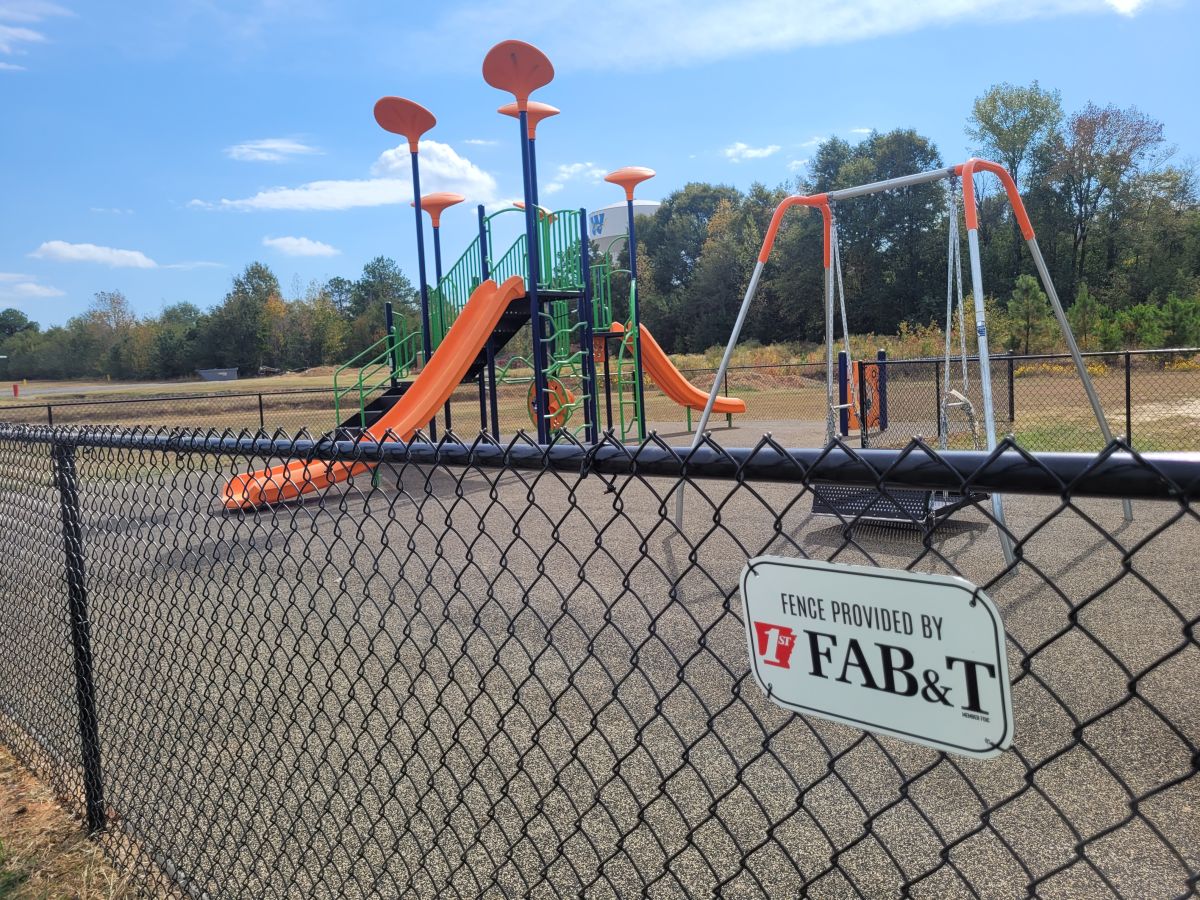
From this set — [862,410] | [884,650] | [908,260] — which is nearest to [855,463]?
[884,650]

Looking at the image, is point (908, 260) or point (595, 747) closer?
point (595, 747)

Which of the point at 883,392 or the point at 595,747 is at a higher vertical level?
the point at 883,392

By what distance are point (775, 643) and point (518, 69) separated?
9963 millimetres

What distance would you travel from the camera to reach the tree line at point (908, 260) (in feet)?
→ 119

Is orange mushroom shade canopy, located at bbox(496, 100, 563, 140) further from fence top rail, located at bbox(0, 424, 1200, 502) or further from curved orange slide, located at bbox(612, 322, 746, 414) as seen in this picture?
fence top rail, located at bbox(0, 424, 1200, 502)

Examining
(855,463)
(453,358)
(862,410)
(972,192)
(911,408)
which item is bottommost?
(911,408)

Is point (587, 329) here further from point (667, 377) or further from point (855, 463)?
point (855, 463)

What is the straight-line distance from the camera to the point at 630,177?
13906 mm

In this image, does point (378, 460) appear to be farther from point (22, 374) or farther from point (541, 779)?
point (22, 374)

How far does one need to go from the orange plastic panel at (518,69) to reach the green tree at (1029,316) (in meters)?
23.3

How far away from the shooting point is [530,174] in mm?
10531

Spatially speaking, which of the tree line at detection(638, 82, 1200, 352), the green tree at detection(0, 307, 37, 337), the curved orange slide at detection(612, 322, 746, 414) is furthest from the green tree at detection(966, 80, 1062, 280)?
the green tree at detection(0, 307, 37, 337)

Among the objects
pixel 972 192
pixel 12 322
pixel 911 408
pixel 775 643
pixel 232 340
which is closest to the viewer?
pixel 775 643

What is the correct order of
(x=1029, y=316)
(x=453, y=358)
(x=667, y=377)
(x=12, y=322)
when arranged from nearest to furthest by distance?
(x=453, y=358)
(x=667, y=377)
(x=1029, y=316)
(x=12, y=322)
